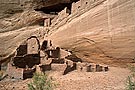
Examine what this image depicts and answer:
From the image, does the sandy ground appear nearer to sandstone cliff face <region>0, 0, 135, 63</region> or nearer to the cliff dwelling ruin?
the cliff dwelling ruin

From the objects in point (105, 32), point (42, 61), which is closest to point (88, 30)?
point (105, 32)

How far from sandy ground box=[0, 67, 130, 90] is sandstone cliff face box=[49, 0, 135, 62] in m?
0.70

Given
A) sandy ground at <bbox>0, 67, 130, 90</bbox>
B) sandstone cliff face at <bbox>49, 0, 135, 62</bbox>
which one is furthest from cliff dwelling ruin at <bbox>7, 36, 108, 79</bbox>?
sandstone cliff face at <bbox>49, 0, 135, 62</bbox>

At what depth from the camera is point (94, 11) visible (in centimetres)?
888

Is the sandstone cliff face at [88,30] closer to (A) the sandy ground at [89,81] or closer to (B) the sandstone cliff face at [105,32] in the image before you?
(B) the sandstone cliff face at [105,32]

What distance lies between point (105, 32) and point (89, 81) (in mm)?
1855

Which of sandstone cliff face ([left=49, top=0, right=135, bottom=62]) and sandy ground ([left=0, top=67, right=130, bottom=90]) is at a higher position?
sandstone cliff face ([left=49, top=0, right=135, bottom=62])

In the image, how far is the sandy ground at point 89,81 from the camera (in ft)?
21.9

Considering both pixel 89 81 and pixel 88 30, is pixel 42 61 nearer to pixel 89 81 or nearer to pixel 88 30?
pixel 88 30

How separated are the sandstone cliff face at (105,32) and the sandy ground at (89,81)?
703mm

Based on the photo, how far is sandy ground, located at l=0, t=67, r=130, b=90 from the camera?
21.9ft

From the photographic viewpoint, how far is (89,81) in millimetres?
7461

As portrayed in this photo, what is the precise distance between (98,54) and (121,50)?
1418 millimetres

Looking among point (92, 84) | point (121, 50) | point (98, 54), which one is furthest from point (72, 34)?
point (92, 84)
